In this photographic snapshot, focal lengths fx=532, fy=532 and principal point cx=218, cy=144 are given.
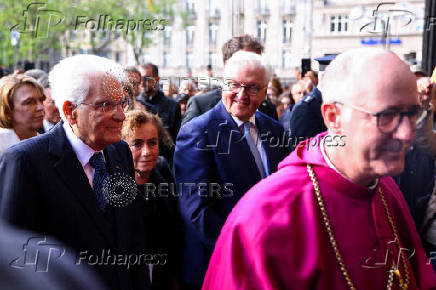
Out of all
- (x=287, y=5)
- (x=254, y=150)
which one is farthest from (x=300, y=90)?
(x=287, y=5)

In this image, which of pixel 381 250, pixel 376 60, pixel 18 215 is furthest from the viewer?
pixel 18 215

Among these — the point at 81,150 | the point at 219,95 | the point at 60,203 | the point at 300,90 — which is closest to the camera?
the point at 60,203

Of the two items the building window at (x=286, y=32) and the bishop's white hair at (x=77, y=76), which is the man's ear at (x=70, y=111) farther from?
the building window at (x=286, y=32)

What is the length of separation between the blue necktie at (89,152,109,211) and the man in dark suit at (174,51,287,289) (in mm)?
789

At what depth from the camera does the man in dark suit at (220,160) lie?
3.39m

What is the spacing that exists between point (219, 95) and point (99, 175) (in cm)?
248

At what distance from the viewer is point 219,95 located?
502cm

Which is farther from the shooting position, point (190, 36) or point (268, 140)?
point (190, 36)

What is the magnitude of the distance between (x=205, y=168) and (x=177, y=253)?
0.68 m

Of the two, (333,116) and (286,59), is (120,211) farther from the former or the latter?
(286,59)

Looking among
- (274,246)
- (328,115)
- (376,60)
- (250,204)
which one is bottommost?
(274,246)

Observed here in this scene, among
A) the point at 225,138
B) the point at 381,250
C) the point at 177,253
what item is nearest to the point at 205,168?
the point at 225,138

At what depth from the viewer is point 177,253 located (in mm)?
3660

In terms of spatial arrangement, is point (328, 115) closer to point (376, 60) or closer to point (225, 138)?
point (376, 60)
